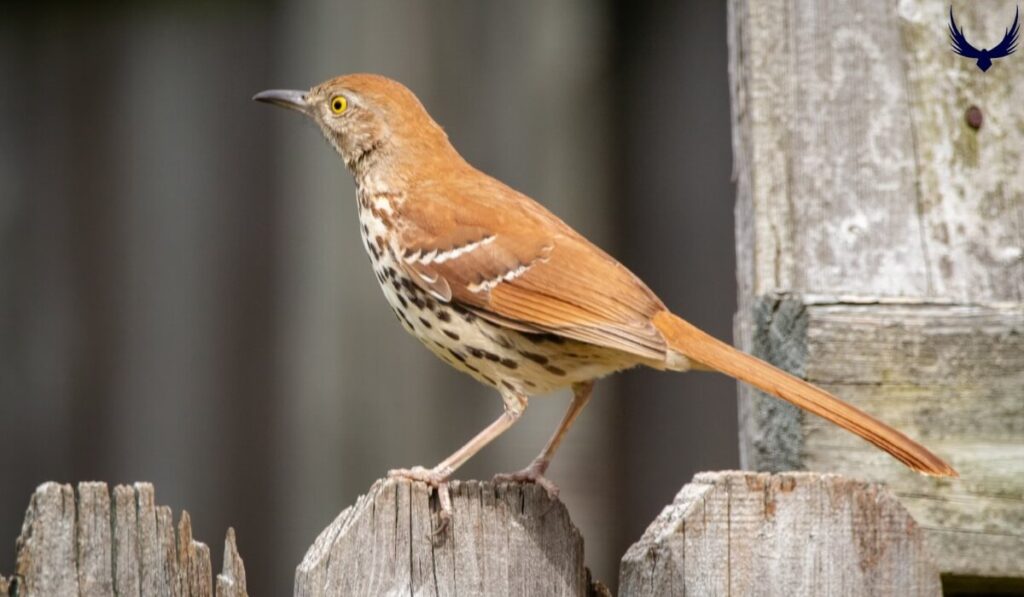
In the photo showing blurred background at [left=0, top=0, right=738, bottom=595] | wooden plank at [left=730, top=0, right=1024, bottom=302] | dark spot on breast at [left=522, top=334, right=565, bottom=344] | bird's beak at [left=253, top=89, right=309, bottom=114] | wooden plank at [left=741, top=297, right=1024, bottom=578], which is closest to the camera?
wooden plank at [left=741, top=297, right=1024, bottom=578]

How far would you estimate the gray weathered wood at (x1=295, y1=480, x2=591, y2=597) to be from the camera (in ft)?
6.57

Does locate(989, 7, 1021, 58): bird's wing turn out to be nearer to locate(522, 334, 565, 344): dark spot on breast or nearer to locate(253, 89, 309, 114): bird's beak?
locate(522, 334, 565, 344): dark spot on breast

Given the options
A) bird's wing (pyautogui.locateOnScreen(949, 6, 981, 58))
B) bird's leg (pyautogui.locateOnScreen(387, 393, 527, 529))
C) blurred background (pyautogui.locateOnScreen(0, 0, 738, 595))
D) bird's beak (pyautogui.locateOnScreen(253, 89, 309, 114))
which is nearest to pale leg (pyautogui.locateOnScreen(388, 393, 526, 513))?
bird's leg (pyautogui.locateOnScreen(387, 393, 527, 529))

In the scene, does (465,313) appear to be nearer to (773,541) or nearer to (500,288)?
(500,288)

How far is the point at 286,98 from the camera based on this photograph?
Result: 3408 mm

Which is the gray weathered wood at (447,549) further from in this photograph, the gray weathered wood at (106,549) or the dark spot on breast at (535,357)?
the dark spot on breast at (535,357)

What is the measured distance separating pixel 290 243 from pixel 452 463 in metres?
1.25

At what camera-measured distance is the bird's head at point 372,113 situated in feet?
11.2

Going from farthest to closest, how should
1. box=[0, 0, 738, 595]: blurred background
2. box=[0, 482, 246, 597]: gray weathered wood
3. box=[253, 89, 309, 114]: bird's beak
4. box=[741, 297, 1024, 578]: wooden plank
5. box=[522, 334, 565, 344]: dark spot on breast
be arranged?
box=[0, 0, 738, 595]: blurred background < box=[253, 89, 309, 114]: bird's beak < box=[522, 334, 565, 344]: dark spot on breast < box=[741, 297, 1024, 578]: wooden plank < box=[0, 482, 246, 597]: gray weathered wood

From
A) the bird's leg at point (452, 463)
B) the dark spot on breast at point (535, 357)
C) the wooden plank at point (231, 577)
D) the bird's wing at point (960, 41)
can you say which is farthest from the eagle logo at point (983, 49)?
the wooden plank at point (231, 577)

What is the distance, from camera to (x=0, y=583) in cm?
191

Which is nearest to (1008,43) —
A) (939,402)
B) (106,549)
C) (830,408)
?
(939,402)

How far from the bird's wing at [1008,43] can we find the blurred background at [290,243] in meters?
0.98

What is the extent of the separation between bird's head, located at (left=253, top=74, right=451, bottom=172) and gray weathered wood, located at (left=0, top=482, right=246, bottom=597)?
158 cm
